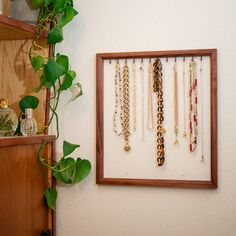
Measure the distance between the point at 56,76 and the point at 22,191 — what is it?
17.5 inches

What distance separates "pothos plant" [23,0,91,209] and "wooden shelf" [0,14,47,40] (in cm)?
3

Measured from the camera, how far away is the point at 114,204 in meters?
1.37

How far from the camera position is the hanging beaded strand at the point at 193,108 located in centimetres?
131

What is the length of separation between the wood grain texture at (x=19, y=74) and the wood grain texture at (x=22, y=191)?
0.18 m

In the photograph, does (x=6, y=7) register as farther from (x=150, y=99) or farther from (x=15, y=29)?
(x=150, y=99)

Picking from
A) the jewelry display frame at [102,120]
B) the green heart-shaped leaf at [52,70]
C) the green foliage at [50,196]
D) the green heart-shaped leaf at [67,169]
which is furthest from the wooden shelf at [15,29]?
the green foliage at [50,196]

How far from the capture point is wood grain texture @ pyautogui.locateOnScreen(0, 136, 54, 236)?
107 cm

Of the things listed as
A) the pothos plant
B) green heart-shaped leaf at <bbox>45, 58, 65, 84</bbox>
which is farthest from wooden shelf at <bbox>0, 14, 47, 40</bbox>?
green heart-shaped leaf at <bbox>45, 58, 65, 84</bbox>

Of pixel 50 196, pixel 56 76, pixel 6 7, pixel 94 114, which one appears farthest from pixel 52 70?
pixel 50 196

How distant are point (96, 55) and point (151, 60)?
24cm

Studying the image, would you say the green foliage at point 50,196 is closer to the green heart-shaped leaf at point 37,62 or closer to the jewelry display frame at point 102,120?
the jewelry display frame at point 102,120

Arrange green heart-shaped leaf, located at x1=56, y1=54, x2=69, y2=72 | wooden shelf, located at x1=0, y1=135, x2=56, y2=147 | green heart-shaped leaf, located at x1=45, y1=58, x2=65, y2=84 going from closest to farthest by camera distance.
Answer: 1. wooden shelf, located at x1=0, y1=135, x2=56, y2=147
2. green heart-shaped leaf, located at x1=45, y1=58, x2=65, y2=84
3. green heart-shaped leaf, located at x1=56, y1=54, x2=69, y2=72

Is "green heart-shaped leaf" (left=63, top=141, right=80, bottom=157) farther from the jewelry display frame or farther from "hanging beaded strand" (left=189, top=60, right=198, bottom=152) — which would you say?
"hanging beaded strand" (left=189, top=60, right=198, bottom=152)

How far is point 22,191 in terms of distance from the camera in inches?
45.9
